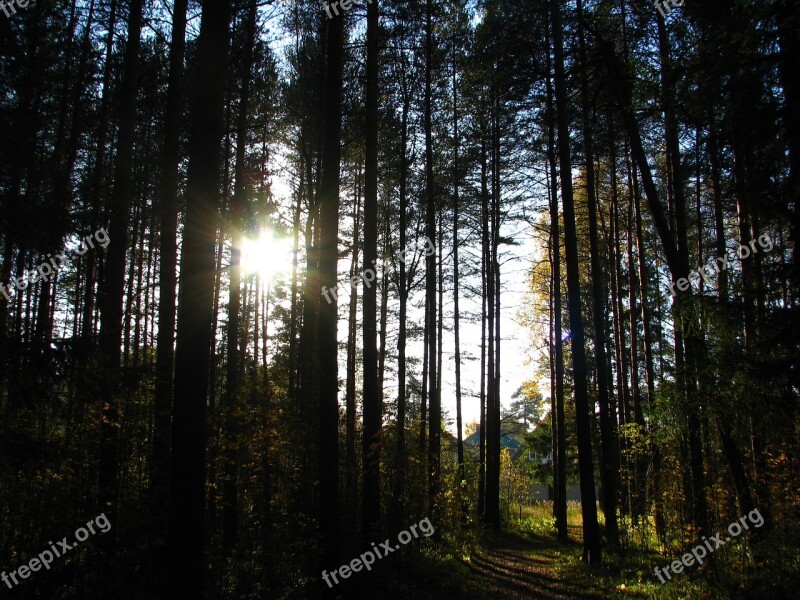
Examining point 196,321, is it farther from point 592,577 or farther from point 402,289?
point 402,289

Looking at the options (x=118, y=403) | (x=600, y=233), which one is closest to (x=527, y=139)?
(x=600, y=233)

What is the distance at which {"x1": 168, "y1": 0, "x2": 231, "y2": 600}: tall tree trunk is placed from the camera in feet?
15.9

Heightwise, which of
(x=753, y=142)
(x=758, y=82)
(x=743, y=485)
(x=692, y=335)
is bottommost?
(x=743, y=485)

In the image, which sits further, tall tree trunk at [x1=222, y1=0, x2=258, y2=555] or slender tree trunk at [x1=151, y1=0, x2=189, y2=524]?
tall tree trunk at [x1=222, y1=0, x2=258, y2=555]

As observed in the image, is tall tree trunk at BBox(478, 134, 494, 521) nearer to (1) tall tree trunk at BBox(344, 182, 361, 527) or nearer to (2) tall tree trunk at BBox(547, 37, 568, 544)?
(2) tall tree trunk at BBox(547, 37, 568, 544)

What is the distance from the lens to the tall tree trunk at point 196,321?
4852mm

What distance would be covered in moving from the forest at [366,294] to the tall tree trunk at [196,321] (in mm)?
26

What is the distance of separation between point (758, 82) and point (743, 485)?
18.2ft

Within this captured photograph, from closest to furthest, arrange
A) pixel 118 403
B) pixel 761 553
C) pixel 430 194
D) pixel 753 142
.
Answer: pixel 753 142
pixel 118 403
pixel 761 553
pixel 430 194

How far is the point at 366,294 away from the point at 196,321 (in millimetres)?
4344

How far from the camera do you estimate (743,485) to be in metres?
7.22

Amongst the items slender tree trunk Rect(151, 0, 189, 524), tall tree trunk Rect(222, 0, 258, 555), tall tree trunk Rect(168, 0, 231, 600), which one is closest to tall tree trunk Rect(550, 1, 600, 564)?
tall tree trunk Rect(222, 0, 258, 555)

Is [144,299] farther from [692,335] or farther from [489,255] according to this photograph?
[692,335]

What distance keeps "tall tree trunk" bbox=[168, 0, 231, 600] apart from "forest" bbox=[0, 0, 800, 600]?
26mm
